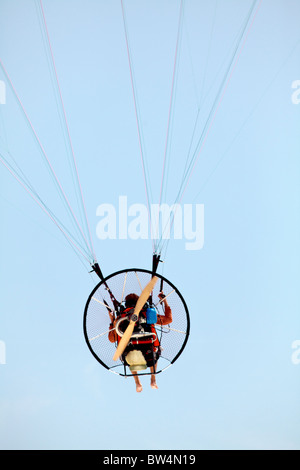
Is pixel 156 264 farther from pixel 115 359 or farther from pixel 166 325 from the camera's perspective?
pixel 115 359

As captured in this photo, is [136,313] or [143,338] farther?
[143,338]

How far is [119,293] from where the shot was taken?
6.41 metres

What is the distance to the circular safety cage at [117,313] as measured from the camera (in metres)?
6.25

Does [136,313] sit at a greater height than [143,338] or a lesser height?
greater

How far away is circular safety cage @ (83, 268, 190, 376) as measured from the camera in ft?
20.5

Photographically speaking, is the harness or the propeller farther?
the harness

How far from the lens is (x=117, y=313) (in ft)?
21.1

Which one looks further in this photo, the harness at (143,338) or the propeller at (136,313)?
the harness at (143,338)
